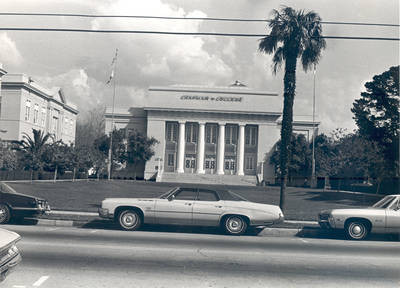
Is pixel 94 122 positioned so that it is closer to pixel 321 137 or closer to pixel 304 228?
pixel 321 137

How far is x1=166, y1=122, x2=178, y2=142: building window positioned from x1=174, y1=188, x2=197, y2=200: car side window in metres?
59.5

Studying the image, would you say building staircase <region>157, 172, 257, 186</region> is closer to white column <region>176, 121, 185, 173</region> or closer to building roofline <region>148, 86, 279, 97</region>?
white column <region>176, 121, 185, 173</region>

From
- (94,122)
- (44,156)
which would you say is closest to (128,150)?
(44,156)

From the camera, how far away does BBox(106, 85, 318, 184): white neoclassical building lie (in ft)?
230

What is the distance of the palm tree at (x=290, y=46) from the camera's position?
658 inches

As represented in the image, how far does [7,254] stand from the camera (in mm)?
5410

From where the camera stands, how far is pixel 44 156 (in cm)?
4297

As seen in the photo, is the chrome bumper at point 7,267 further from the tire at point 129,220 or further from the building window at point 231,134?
the building window at point 231,134

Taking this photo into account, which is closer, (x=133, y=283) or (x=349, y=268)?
(x=133, y=283)

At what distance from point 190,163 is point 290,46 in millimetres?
55398

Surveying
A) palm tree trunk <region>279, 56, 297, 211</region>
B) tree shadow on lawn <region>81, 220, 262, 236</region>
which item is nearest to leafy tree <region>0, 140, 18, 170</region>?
tree shadow on lawn <region>81, 220, 262, 236</region>

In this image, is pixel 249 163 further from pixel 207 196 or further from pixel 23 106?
pixel 207 196

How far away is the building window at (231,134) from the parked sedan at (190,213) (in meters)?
60.1

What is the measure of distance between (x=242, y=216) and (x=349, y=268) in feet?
15.7
